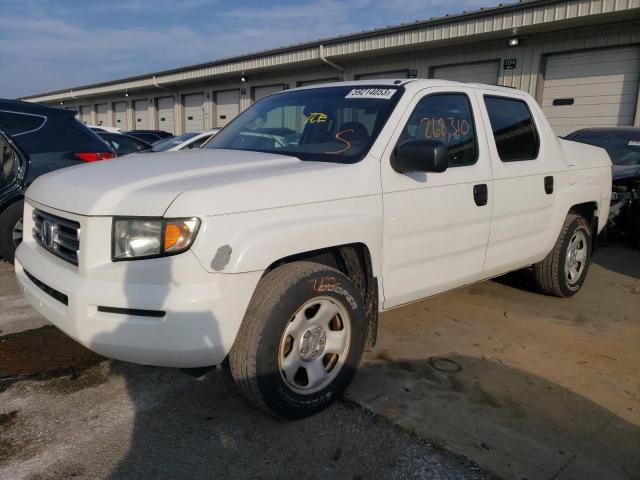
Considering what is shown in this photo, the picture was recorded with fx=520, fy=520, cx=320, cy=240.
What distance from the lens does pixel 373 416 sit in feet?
9.11

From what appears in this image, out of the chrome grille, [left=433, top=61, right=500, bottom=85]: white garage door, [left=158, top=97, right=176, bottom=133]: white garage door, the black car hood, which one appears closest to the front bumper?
the chrome grille

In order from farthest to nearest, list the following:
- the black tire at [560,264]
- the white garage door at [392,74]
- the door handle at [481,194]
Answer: the white garage door at [392,74], the black tire at [560,264], the door handle at [481,194]

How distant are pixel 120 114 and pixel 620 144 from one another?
94.8 feet

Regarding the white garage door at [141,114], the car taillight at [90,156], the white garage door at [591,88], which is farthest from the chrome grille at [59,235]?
the white garage door at [141,114]

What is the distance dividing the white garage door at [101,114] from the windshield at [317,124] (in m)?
32.3

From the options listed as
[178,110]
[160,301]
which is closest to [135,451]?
[160,301]

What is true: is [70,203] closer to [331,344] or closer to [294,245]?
[294,245]

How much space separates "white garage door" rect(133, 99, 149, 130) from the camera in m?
27.9

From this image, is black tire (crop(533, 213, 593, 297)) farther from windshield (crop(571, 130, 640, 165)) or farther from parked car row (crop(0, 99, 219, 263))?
parked car row (crop(0, 99, 219, 263))

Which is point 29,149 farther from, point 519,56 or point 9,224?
point 519,56

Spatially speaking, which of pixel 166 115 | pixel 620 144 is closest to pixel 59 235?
pixel 620 144

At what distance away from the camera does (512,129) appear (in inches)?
158

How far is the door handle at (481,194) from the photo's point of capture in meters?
3.50

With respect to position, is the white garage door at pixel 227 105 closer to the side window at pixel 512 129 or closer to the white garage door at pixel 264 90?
the white garage door at pixel 264 90
